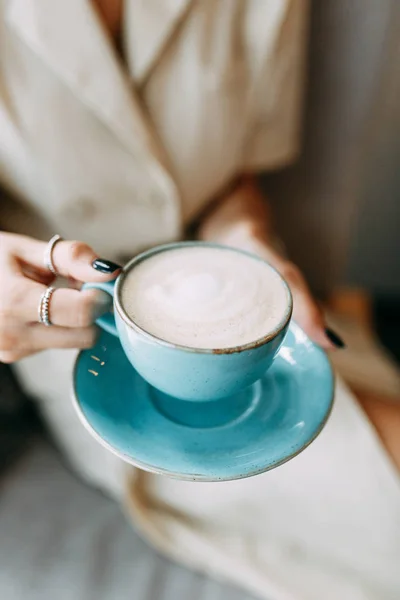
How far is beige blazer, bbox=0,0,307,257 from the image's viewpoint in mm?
599

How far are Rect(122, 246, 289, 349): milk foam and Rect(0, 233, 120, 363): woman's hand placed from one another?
3cm

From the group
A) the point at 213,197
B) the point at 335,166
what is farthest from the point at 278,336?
the point at 335,166

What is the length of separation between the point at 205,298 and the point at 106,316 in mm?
84

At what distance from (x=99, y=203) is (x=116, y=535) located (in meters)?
0.38

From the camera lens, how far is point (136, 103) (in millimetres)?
650

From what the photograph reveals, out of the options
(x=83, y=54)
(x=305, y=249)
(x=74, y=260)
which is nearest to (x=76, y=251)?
(x=74, y=260)

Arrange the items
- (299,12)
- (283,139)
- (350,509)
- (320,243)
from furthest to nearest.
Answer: (320,243), (283,139), (299,12), (350,509)

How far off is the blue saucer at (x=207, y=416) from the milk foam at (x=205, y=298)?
8cm

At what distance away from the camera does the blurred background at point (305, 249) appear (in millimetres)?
636

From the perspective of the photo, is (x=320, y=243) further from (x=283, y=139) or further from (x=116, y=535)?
(x=116, y=535)

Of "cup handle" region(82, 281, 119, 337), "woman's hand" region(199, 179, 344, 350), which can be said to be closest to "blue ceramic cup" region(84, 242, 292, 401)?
"cup handle" region(82, 281, 119, 337)

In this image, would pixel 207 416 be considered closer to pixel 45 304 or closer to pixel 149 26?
pixel 45 304

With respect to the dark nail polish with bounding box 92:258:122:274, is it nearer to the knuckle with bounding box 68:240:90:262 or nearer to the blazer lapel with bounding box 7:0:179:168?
the knuckle with bounding box 68:240:90:262

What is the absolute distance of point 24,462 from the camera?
0.74 meters
